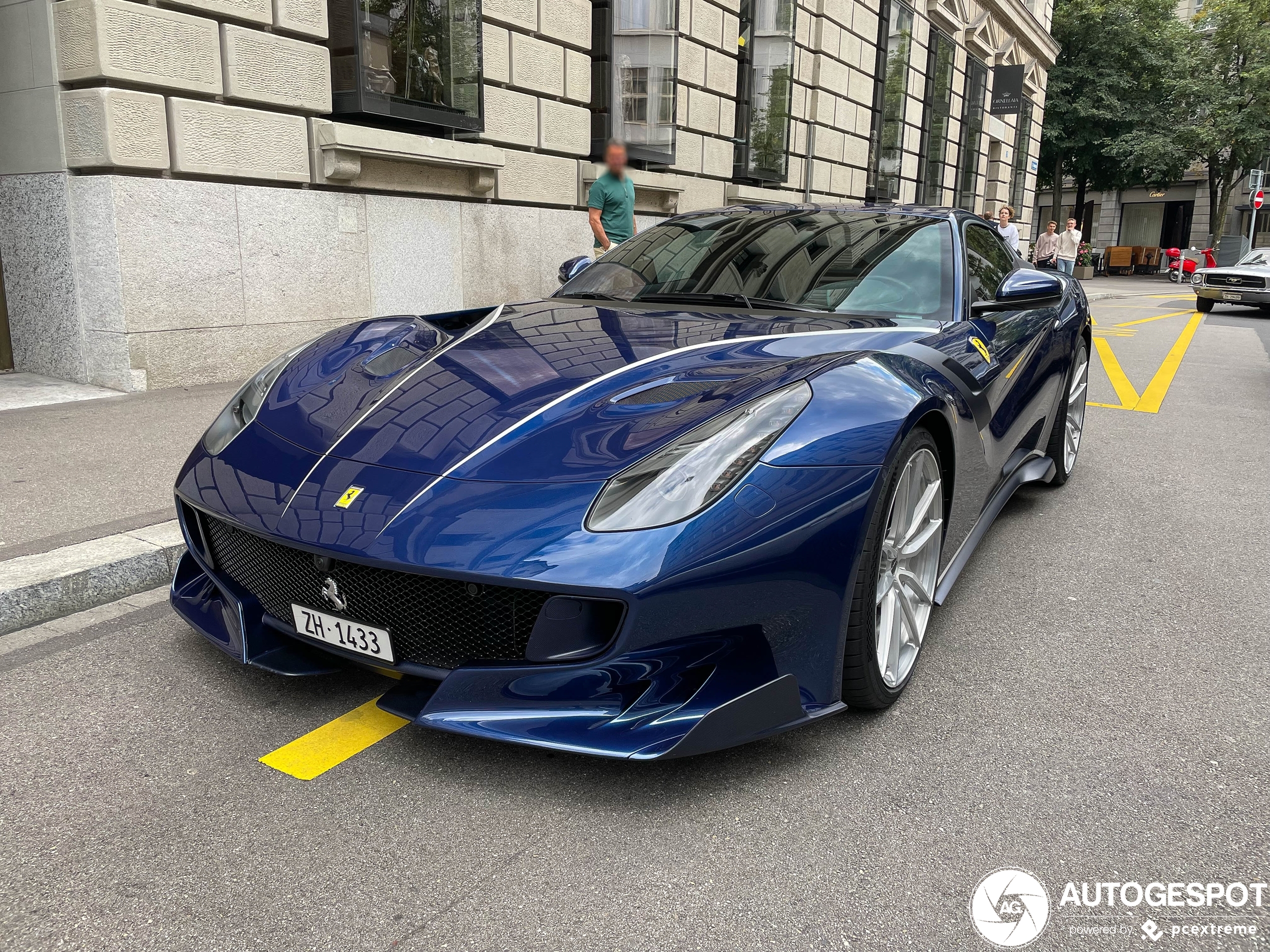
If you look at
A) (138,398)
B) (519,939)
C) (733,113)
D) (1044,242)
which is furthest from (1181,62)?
(519,939)

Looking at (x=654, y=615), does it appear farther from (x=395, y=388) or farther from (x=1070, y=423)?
(x=1070, y=423)

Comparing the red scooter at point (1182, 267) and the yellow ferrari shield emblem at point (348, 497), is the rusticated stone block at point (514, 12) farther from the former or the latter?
the red scooter at point (1182, 267)

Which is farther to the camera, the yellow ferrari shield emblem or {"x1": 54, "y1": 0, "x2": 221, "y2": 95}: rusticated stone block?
{"x1": 54, "y1": 0, "x2": 221, "y2": 95}: rusticated stone block

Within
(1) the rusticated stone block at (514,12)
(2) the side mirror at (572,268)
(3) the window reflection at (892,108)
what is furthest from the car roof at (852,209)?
(3) the window reflection at (892,108)

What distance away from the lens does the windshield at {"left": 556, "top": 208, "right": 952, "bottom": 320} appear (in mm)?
3232

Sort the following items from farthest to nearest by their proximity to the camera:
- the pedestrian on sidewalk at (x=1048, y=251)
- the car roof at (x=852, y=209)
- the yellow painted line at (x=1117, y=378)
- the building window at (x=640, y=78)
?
the pedestrian on sidewalk at (x=1048, y=251), the building window at (x=640, y=78), the yellow painted line at (x=1117, y=378), the car roof at (x=852, y=209)

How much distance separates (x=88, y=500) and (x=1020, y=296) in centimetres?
362

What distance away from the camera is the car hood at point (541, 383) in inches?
86.4

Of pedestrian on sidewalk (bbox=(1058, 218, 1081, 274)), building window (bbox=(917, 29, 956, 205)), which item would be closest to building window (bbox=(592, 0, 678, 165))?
pedestrian on sidewalk (bbox=(1058, 218, 1081, 274))

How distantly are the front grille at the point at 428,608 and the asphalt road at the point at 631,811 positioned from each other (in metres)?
0.32

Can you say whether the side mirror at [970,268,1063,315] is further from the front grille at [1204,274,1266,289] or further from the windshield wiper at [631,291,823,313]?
the front grille at [1204,274,1266,289]

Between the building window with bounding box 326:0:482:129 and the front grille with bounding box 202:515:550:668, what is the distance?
6325mm

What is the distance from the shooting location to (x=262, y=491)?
7.47ft

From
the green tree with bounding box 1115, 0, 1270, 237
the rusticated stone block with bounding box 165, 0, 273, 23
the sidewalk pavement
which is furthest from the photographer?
the green tree with bounding box 1115, 0, 1270, 237
